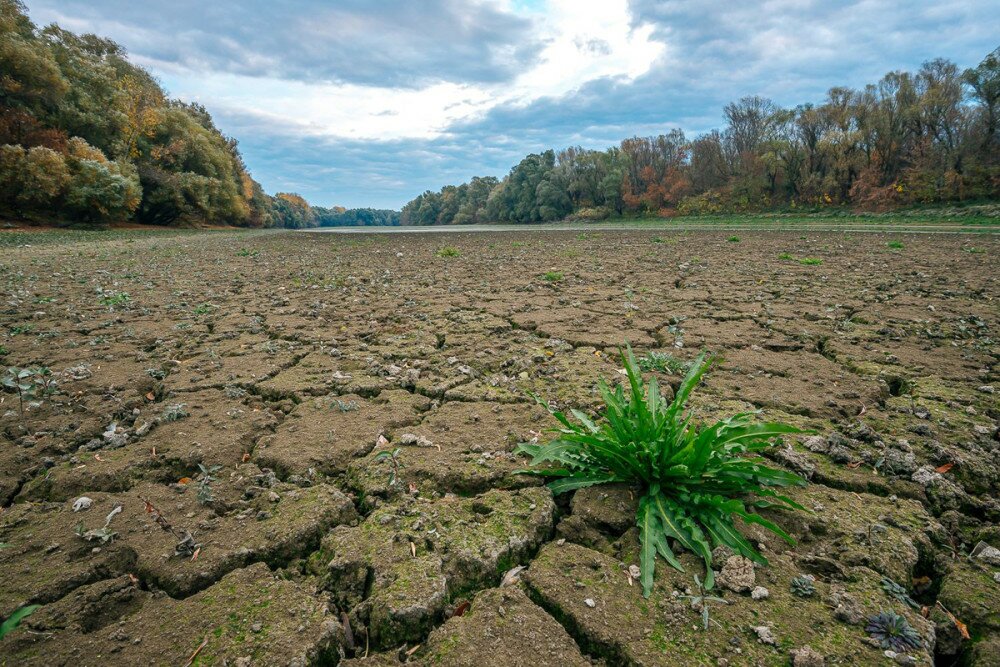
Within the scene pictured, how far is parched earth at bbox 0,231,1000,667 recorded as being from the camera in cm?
156

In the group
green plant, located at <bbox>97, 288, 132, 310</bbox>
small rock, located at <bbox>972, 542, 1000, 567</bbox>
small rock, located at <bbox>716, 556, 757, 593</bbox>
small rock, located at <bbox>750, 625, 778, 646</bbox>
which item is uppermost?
green plant, located at <bbox>97, 288, 132, 310</bbox>

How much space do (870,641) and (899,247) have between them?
14044 millimetres

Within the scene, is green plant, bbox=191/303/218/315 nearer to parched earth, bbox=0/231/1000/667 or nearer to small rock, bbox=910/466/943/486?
parched earth, bbox=0/231/1000/667

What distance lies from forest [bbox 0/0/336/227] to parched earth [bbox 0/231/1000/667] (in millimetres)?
28370

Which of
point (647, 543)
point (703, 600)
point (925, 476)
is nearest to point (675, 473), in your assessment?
point (647, 543)

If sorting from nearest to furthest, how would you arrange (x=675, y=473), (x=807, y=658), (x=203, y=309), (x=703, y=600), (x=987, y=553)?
(x=807, y=658), (x=703, y=600), (x=987, y=553), (x=675, y=473), (x=203, y=309)

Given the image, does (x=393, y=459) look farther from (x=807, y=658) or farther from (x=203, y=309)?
(x=203, y=309)

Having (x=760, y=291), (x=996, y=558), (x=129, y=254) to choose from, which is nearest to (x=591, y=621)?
(x=996, y=558)

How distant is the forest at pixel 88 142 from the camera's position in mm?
25219

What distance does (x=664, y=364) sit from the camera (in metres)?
3.85

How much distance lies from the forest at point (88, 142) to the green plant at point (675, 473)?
33049 mm

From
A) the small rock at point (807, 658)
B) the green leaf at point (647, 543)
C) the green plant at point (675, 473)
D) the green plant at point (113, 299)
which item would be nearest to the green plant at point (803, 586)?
the green plant at point (675, 473)

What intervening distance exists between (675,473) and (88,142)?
44.6 m

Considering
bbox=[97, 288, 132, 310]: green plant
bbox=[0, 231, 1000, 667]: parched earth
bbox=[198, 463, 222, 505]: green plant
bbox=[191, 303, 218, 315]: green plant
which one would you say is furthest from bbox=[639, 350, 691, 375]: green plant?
bbox=[97, 288, 132, 310]: green plant
